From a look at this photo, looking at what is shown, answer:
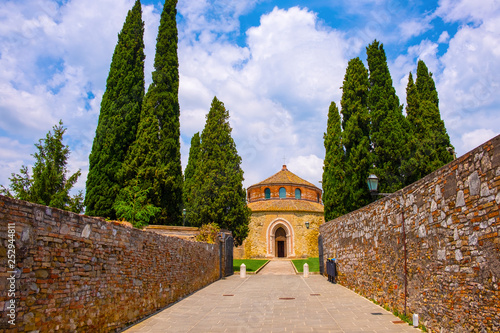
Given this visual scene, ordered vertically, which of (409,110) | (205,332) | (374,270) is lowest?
(205,332)

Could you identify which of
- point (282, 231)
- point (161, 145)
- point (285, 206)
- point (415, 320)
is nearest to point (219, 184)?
point (161, 145)

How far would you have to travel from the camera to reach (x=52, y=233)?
5.52 m

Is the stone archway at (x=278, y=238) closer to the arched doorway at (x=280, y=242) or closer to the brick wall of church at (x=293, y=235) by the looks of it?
the arched doorway at (x=280, y=242)

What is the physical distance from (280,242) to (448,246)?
3639cm

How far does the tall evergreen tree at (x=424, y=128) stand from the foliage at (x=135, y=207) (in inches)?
591

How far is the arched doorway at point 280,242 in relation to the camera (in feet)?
136

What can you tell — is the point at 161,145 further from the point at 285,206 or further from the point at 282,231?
the point at 282,231

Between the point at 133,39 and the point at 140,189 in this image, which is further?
the point at 133,39

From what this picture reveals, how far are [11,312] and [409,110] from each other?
24076 millimetres

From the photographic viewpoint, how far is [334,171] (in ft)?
82.0

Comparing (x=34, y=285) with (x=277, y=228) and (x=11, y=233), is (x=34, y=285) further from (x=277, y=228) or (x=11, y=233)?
(x=277, y=228)

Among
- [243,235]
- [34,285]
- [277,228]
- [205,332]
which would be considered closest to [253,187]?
[277,228]

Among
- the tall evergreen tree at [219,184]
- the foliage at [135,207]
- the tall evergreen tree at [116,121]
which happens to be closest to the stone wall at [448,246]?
the foliage at [135,207]

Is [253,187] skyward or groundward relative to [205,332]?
skyward
